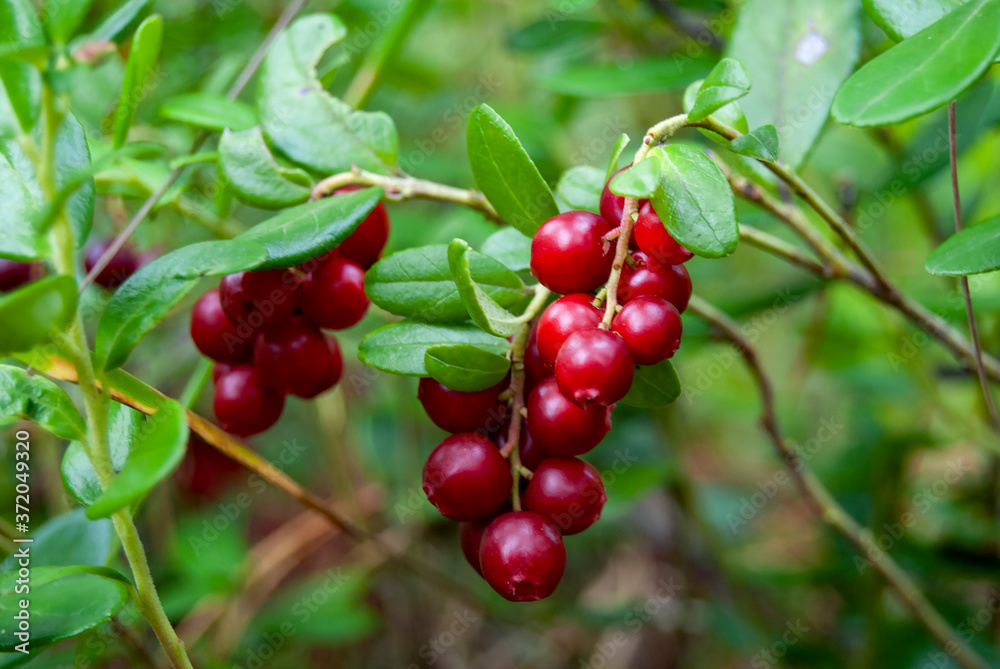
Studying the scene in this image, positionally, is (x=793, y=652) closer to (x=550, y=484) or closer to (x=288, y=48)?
(x=550, y=484)

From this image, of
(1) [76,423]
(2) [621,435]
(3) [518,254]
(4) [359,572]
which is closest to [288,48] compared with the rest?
(3) [518,254]

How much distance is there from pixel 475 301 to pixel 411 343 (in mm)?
103

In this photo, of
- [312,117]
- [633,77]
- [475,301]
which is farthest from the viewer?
[633,77]

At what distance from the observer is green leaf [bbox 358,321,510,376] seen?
2.26ft

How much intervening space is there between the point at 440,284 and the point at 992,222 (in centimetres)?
50

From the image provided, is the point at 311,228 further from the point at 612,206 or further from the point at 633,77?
the point at 633,77

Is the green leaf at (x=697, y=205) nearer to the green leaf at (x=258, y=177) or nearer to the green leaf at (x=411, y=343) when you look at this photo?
the green leaf at (x=411, y=343)

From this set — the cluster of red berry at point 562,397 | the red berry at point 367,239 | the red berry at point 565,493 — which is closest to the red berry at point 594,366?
the cluster of red berry at point 562,397

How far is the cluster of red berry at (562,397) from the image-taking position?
0.59 meters

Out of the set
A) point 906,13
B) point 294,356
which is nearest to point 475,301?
point 294,356

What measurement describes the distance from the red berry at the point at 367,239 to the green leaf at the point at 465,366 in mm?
243

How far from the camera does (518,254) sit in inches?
32.1

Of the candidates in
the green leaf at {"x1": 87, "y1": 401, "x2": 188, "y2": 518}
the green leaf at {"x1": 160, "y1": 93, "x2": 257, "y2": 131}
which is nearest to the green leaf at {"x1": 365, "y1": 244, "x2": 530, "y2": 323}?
the green leaf at {"x1": 87, "y1": 401, "x2": 188, "y2": 518}

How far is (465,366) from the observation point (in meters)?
0.65
